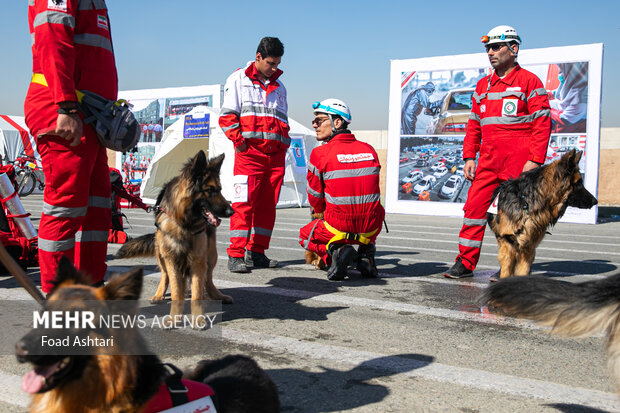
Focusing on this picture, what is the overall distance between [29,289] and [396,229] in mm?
10046

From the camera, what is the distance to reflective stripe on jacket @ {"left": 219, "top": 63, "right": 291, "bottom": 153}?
6441 millimetres

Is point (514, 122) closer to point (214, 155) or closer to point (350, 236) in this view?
point (350, 236)

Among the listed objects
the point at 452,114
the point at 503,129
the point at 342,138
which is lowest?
the point at 342,138

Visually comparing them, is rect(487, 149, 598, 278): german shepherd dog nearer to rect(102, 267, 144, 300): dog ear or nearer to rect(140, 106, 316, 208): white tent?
rect(102, 267, 144, 300): dog ear

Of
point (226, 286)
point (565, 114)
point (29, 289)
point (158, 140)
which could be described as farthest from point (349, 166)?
point (158, 140)

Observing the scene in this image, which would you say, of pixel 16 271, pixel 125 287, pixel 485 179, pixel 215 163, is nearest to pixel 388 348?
pixel 215 163

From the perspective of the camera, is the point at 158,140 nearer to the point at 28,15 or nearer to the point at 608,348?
the point at 28,15

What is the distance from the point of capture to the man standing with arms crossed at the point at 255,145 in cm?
639

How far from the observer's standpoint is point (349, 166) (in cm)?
595

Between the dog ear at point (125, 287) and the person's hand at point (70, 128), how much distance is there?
76.1 inches

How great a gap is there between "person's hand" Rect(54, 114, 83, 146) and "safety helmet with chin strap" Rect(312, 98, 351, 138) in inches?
131

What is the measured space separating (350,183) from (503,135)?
1.78 metres

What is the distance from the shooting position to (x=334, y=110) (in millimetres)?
6203

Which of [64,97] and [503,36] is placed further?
[503,36]
